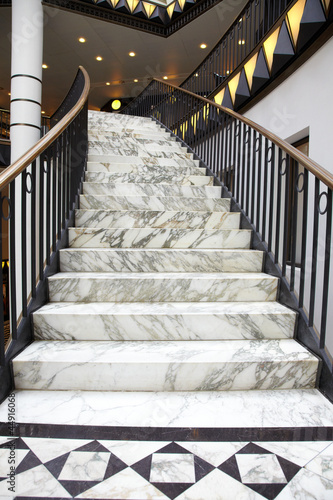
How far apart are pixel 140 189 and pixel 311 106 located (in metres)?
1.75

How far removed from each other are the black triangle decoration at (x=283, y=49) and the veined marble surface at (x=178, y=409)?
3116 millimetres

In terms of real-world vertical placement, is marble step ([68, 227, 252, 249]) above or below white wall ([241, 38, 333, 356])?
below

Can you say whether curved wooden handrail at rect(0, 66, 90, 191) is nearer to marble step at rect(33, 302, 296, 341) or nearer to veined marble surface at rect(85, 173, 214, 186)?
marble step at rect(33, 302, 296, 341)

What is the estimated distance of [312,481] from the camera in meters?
1.01

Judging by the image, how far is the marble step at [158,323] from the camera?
5.39 ft

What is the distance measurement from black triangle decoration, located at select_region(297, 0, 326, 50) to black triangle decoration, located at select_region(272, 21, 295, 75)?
23 centimetres

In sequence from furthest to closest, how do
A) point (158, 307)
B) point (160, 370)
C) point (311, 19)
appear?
point (311, 19) → point (158, 307) → point (160, 370)

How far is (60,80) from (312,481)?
35.4 feet

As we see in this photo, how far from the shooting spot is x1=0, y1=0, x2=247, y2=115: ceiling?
6.66 meters

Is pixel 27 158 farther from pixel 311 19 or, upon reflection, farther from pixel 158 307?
pixel 311 19

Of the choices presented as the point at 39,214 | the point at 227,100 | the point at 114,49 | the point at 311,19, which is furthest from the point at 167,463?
the point at 114,49

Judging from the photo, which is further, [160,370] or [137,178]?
[137,178]

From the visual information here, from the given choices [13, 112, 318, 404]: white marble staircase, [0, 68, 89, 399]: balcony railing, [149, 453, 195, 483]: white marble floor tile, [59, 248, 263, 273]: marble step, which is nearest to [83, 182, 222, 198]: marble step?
[13, 112, 318, 404]: white marble staircase

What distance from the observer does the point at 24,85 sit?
492cm
